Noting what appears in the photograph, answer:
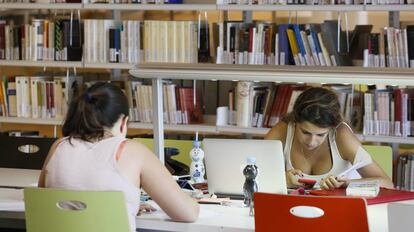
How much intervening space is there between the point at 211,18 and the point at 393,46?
4.84 ft

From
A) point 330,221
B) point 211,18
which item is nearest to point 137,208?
point 330,221

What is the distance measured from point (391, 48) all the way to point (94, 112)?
7.98ft

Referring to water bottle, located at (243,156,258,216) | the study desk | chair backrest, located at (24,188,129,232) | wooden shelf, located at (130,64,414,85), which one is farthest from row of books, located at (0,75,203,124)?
chair backrest, located at (24,188,129,232)

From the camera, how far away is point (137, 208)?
9.99 ft

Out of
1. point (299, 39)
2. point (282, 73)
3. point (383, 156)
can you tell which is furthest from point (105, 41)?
point (282, 73)

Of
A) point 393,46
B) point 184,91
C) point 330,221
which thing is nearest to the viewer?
point 330,221

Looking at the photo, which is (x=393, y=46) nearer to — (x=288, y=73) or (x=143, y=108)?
(x=143, y=108)

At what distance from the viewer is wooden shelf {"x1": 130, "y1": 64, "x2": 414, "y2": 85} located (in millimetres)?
2950

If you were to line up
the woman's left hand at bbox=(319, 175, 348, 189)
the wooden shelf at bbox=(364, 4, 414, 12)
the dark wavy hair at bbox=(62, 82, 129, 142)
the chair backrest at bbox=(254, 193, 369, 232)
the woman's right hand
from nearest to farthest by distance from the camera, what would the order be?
1. the chair backrest at bbox=(254, 193, 369, 232)
2. the dark wavy hair at bbox=(62, 82, 129, 142)
3. the woman's left hand at bbox=(319, 175, 348, 189)
4. the woman's right hand
5. the wooden shelf at bbox=(364, 4, 414, 12)

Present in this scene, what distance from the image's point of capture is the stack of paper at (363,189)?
3.37 metres

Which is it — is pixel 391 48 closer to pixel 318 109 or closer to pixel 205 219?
pixel 318 109

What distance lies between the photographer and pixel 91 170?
118 inches

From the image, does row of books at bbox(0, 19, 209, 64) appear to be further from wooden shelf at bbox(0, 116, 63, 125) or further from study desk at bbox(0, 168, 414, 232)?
study desk at bbox(0, 168, 414, 232)

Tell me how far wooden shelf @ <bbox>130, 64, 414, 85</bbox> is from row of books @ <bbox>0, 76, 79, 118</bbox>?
8.28 feet
